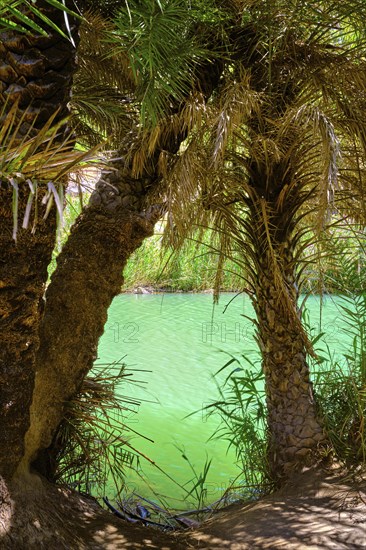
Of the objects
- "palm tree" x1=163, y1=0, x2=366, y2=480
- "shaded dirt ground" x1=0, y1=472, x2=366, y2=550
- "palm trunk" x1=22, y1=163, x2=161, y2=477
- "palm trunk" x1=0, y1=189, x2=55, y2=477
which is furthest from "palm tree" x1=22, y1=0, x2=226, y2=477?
"palm trunk" x1=0, y1=189, x2=55, y2=477

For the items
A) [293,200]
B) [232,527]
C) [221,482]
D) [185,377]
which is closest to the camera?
[232,527]

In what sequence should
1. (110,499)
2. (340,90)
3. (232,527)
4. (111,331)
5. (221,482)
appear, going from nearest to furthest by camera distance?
(232,527)
(340,90)
(110,499)
(221,482)
(111,331)

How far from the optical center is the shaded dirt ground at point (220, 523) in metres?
2.82

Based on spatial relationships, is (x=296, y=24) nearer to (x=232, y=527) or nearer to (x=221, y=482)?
(x=232, y=527)

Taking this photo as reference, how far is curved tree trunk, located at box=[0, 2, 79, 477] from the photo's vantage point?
2.45m

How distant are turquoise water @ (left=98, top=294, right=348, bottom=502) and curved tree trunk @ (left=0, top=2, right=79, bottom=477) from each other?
1028 millimetres

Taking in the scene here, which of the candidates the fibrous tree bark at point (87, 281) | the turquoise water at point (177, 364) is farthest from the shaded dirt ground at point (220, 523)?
the turquoise water at point (177, 364)

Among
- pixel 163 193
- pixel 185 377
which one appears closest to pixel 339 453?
pixel 163 193

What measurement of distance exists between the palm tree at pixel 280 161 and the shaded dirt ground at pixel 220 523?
37 cm

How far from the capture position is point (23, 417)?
288 cm

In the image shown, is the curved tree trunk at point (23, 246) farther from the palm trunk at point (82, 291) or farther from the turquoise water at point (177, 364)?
the turquoise water at point (177, 364)

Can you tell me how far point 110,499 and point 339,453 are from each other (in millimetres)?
1525

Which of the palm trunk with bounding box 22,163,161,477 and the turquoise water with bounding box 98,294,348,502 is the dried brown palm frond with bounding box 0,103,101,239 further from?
the turquoise water with bounding box 98,294,348,502

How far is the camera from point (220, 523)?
137 inches
